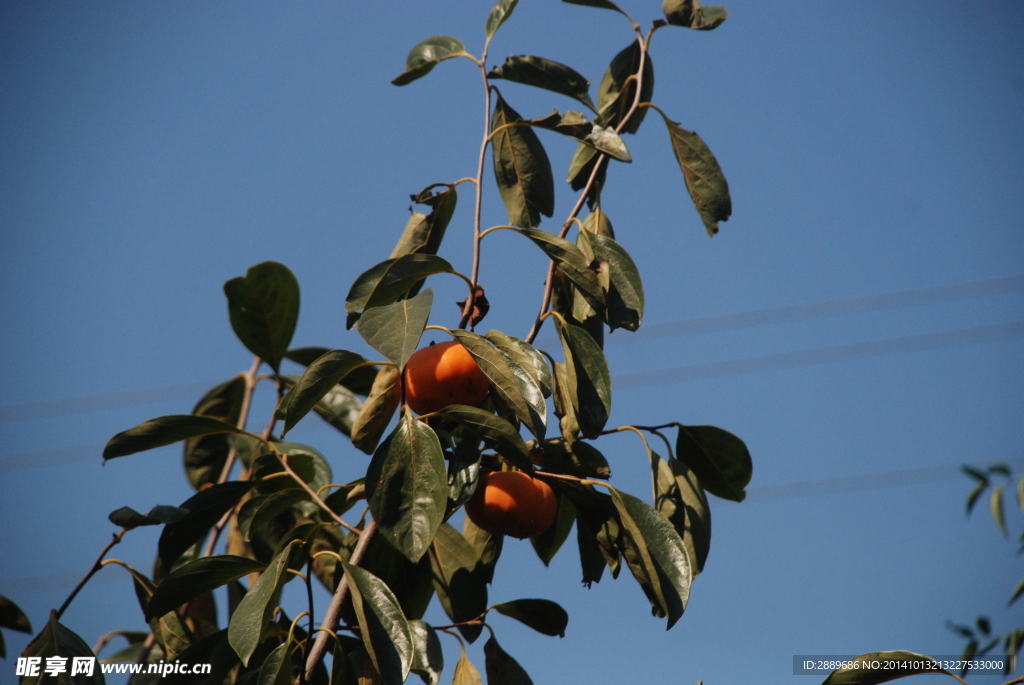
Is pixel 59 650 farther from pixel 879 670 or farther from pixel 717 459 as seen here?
pixel 879 670

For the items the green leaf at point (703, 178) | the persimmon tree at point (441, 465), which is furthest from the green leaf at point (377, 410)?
the green leaf at point (703, 178)

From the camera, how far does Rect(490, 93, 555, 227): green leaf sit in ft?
5.21

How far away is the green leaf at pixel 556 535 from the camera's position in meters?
1.45

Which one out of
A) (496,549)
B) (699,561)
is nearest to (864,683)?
(699,561)

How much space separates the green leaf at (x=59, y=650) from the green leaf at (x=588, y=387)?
866 mm

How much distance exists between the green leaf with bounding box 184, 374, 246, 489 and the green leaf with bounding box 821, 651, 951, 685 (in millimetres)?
1273

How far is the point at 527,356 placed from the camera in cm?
122

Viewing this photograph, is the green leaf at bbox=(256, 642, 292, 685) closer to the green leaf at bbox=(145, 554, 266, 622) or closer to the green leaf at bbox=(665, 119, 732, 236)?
the green leaf at bbox=(145, 554, 266, 622)

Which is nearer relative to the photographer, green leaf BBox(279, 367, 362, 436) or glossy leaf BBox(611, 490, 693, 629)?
glossy leaf BBox(611, 490, 693, 629)

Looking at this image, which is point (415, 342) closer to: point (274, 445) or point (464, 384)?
point (464, 384)

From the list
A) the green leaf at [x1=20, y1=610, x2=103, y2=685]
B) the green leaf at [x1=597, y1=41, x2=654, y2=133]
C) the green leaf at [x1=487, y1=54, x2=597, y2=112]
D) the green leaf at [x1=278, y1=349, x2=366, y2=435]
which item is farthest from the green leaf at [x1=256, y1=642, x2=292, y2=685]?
the green leaf at [x1=597, y1=41, x2=654, y2=133]

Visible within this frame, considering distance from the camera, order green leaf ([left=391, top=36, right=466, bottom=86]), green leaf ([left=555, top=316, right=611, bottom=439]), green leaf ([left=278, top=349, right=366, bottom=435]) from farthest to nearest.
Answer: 1. green leaf ([left=391, top=36, right=466, bottom=86])
2. green leaf ([left=555, top=316, right=611, bottom=439])
3. green leaf ([left=278, top=349, right=366, bottom=435])

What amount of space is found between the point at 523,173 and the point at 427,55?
0.29 metres

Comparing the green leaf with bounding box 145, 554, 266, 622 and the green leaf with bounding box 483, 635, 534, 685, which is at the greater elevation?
the green leaf with bounding box 145, 554, 266, 622
